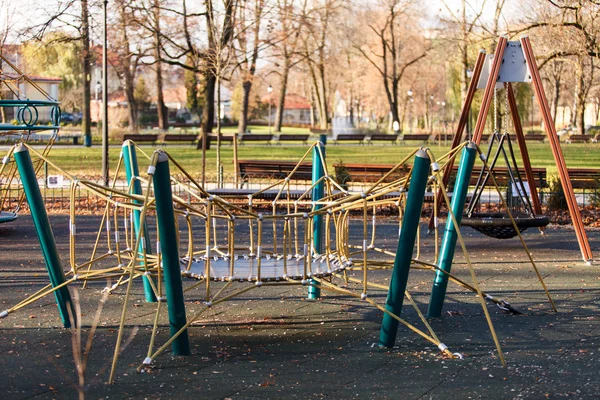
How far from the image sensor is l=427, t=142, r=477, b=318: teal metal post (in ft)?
19.1

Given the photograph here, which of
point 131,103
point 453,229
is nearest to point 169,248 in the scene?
point 453,229

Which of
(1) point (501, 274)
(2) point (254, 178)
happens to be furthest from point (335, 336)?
(2) point (254, 178)

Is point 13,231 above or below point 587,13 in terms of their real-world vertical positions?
below

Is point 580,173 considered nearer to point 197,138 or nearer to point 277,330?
point 277,330

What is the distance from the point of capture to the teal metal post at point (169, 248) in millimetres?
4789

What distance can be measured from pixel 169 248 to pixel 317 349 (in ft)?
3.90

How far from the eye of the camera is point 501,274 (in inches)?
320

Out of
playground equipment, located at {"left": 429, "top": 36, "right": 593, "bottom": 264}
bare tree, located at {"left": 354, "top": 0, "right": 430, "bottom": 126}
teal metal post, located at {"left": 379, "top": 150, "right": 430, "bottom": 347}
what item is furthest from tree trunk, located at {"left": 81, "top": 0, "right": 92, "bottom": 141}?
bare tree, located at {"left": 354, "top": 0, "right": 430, "bottom": 126}

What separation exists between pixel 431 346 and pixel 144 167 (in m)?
19.5

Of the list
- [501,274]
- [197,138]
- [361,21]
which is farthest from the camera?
[361,21]

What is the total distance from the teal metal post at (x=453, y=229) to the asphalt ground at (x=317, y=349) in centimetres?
16

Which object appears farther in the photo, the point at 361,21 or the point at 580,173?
the point at 361,21

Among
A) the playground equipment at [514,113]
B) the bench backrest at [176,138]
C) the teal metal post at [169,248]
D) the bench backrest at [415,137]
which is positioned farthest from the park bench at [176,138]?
the teal metal post at [169,248]

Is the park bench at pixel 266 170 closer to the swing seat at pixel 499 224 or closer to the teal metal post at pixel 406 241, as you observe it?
the swing seat at pixel 499 224
